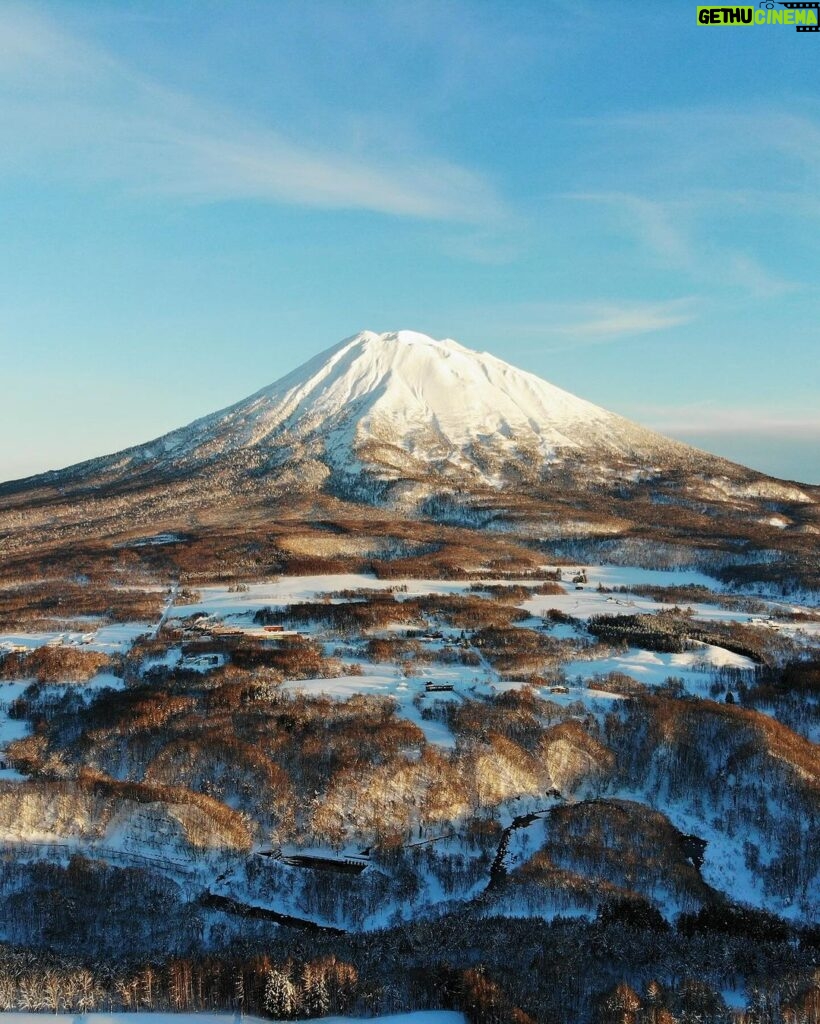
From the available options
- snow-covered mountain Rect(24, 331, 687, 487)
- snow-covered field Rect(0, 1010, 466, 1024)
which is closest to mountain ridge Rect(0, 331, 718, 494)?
snow-covered mountain Rect(24, 331, 687, 487)

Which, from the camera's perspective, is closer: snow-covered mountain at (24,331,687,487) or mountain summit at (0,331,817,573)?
mountain summit at (0,331,817,573)

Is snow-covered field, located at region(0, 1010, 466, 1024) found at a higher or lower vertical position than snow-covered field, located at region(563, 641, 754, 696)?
lower

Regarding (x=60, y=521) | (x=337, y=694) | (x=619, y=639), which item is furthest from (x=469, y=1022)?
(x=60, y=521)

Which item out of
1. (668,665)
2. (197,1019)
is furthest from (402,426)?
(197,1019)

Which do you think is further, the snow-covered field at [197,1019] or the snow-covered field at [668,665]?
the snow-covered field at [668,665]

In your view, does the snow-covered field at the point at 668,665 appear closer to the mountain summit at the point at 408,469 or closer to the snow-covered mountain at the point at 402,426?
the mountain summit at the point at 408,469

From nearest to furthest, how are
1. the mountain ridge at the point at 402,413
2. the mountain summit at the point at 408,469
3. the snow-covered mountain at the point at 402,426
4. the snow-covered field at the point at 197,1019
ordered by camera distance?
the snow-covered field at the point at 197,1019, the mountain summit at the point at 408,469, the snow-covered mountain at the point at 402,426, the mountain ridge at the point at 402,413

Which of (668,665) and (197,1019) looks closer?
(197,1019)

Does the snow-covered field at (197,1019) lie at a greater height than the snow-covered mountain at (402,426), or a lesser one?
lesser

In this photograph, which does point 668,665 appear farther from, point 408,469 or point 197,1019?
point 408,469

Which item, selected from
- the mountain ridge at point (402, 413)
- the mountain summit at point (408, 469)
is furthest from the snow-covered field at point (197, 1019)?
the mountain ridge at point (402, 413)

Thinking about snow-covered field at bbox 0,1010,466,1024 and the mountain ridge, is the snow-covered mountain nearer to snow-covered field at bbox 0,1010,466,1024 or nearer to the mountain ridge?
the mountain ridge
